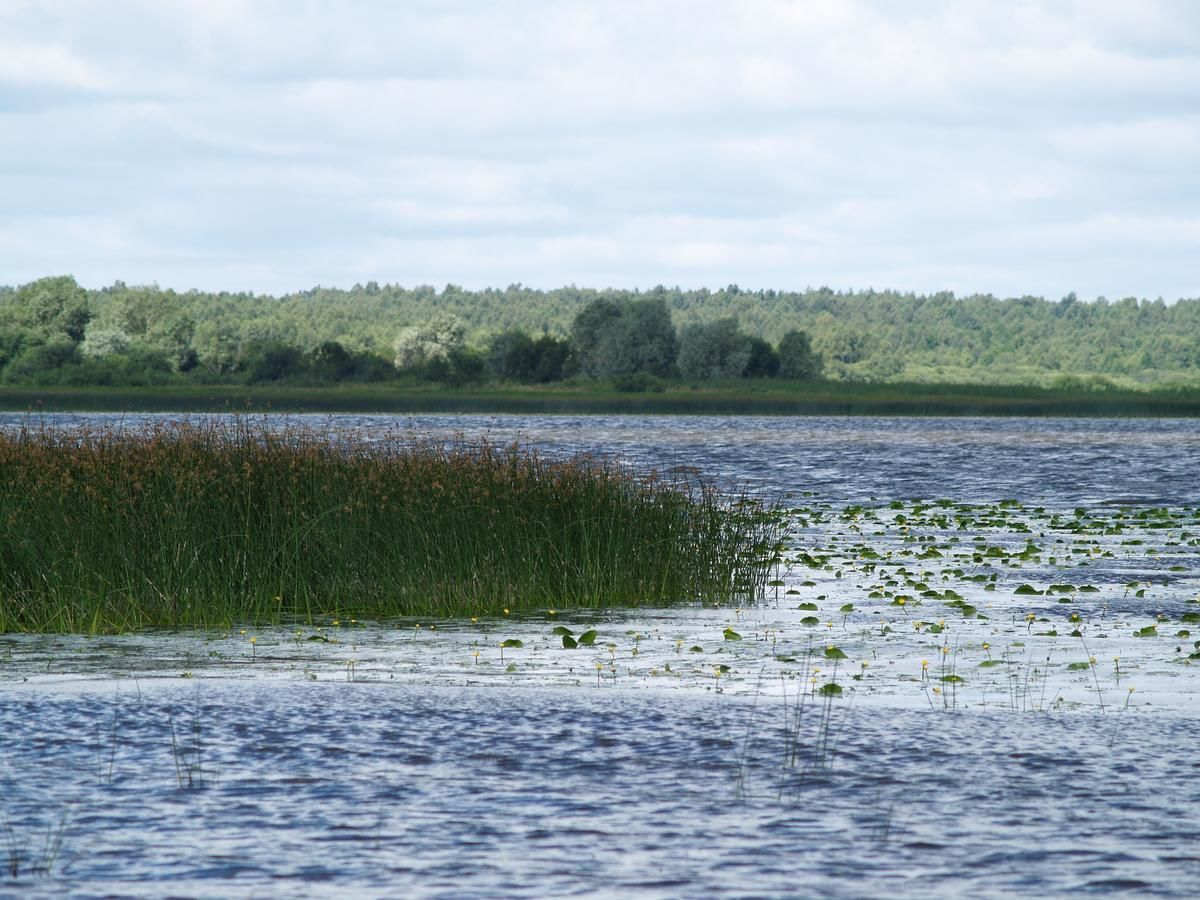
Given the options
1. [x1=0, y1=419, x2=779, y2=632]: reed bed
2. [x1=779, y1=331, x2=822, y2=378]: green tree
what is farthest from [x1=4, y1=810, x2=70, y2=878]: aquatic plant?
[x1=779, y1=331, x2=822, y2=378]: green tree

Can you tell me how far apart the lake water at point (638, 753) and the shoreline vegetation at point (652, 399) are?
9494 centimetres

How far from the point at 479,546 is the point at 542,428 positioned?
227ft

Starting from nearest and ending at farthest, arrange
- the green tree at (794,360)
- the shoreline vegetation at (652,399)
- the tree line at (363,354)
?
the shoreline vegetation at (652,399) → the tree line at (363,354) → the green tree at (794,360)

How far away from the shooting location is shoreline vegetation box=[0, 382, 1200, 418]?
12206 centimetres

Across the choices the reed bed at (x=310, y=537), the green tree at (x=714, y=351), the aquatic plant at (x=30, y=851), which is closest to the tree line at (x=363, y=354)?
the green tree at (x=714, y=351)

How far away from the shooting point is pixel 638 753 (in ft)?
34.9

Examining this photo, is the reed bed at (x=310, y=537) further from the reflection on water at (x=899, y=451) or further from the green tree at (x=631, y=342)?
the green tree at (x=631, y=342)

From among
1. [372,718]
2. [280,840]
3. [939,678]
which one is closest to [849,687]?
[939,678]

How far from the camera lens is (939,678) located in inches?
541

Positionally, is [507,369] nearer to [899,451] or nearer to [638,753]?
[899,451]

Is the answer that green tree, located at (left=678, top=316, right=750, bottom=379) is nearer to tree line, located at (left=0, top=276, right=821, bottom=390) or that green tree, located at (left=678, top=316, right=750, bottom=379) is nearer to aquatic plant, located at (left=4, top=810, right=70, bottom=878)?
tree line, located at (left=0, top=276, right=821, bottom=390)

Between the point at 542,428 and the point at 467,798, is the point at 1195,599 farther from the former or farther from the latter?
the point at 542,428

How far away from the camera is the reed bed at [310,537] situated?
55.4 ft

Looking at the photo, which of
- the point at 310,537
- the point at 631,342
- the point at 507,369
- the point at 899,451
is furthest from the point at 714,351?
the point at 310,537
